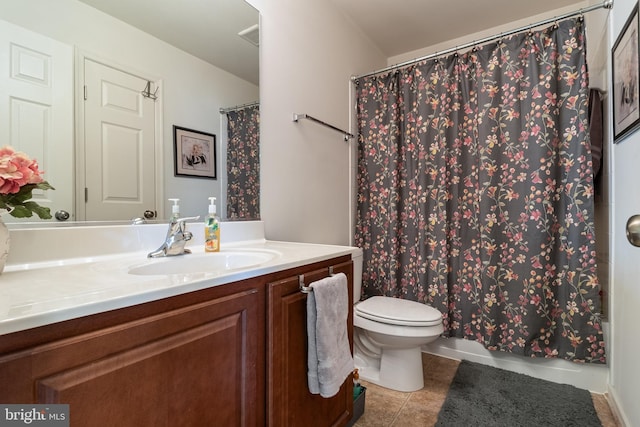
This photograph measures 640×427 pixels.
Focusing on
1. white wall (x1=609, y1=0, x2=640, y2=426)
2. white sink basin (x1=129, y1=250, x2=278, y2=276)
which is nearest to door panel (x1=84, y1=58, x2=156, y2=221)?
white sink basin (x1=129, y1=250, x2=278, y2=276)

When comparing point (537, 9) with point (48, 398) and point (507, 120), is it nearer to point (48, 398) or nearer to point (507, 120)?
point (507, 120)

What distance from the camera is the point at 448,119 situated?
1.94 m

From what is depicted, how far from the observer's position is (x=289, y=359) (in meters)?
0.96

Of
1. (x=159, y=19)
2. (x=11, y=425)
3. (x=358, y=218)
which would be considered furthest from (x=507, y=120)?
(x=11, y=425)

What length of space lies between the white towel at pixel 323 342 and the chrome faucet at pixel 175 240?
0.50 m

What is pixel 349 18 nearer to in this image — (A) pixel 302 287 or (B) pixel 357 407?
(A) pixel 302 287

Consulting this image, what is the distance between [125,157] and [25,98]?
292mm

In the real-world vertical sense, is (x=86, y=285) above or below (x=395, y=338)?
above

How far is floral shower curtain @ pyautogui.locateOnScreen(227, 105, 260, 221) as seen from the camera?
1465mm

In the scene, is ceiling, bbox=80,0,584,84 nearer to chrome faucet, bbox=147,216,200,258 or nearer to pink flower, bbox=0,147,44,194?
pink flower, bbox=0,147,44,194

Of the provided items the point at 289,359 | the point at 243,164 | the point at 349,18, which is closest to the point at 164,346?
the point at 289,359

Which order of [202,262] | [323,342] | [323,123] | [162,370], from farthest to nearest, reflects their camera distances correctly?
1. [323,123]
2. [202,262]
3. [323,342]
4. [162,370]

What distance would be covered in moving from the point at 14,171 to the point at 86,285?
1.07 ft

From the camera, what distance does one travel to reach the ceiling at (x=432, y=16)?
1.99 metres
